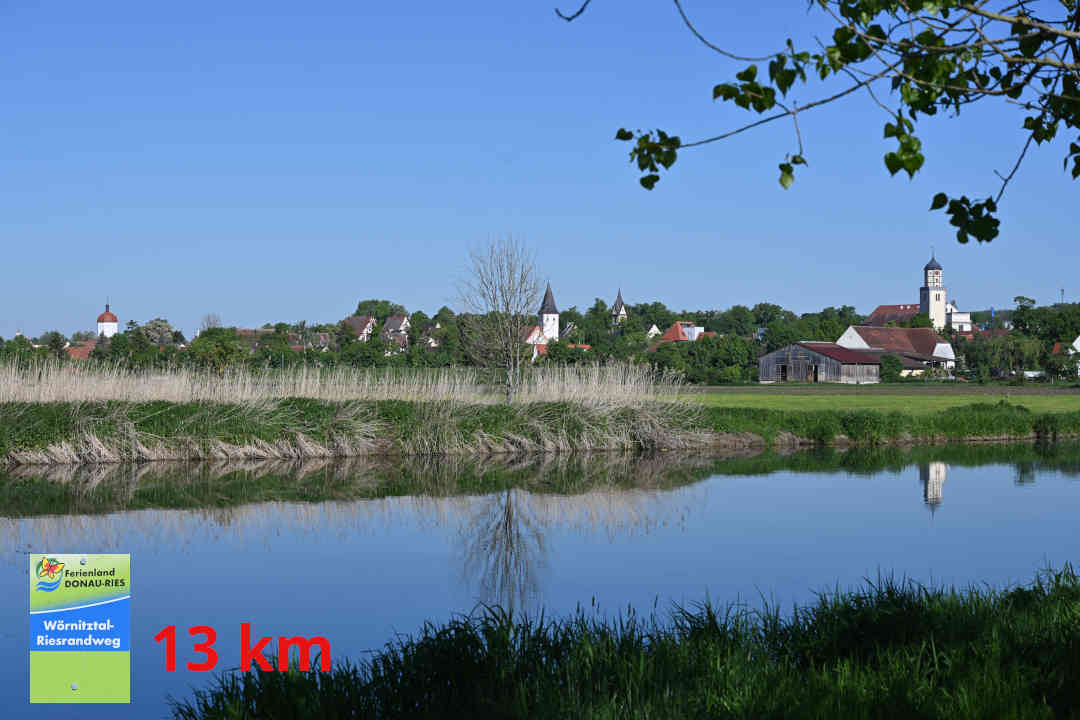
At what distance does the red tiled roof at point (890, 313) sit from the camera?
142 metres

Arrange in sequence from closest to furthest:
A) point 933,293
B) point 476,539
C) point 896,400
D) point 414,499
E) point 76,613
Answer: point 76,613 → point 476,539 → point 414,499 → point 896,400 → point 933,293

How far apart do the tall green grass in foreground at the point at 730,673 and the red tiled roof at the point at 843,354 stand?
221 feet

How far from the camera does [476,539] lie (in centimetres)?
1252

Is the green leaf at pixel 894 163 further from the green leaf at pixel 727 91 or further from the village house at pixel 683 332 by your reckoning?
the village house at pixel 683 332

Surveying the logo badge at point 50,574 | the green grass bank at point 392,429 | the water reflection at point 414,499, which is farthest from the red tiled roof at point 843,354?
the logo badge at point 50,574

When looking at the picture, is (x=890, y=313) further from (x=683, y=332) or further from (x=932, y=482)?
(x=932, y=482)

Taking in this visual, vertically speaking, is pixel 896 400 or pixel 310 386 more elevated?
pixel 310 386

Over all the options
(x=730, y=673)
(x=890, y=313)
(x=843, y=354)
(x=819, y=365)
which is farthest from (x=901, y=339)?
(x=730, y=673)

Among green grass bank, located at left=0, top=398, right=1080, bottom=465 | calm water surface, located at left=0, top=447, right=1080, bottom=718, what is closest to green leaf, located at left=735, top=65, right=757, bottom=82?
calm water surface, located at left=0, top=447, right=1080, bottom=718

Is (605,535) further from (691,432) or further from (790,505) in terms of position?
(691,432)

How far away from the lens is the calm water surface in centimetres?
850

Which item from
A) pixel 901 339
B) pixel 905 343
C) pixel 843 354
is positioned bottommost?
pixel 843 354

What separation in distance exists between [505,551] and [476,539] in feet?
3.04

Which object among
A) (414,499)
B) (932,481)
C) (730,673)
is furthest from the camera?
(932,481)
